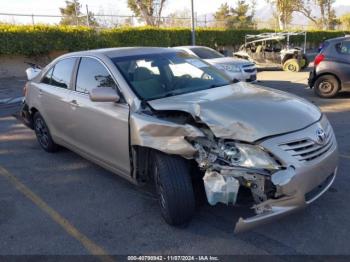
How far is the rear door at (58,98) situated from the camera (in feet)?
16.2

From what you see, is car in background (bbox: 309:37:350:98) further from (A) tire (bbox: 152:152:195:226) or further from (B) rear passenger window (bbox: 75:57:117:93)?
(A) tire (bbox: 152:152:195:226)

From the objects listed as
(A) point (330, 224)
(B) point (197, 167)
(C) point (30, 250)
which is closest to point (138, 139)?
(B) point (197, 167)

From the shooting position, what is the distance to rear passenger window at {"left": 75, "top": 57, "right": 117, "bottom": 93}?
13.9ft

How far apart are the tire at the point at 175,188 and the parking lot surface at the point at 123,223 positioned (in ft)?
0.68

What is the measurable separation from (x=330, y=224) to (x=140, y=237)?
5.86 ft

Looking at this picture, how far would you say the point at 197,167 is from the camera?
11.6 feet

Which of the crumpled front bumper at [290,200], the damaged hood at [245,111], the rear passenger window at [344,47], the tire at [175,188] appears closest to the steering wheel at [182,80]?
the damaged hood at [245,111]

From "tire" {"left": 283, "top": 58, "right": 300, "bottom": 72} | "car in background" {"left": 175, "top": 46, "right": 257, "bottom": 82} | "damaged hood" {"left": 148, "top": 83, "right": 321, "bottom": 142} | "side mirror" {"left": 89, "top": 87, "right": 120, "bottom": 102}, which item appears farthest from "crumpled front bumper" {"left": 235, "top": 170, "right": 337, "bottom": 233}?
"tire" {"left": 283, "top": 58, "right": 300, "bottom": 72}

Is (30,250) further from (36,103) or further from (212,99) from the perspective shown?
(36,103)

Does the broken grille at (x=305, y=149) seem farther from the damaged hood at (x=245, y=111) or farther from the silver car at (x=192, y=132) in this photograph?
the damaged hood at (x=245, y=111)

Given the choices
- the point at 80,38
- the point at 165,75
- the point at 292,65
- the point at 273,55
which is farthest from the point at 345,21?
the point at 165,75

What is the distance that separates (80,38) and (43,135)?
13117mm

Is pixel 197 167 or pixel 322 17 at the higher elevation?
pixel 322 17

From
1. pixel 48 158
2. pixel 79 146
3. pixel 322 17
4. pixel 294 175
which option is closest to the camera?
pixel 294 175
